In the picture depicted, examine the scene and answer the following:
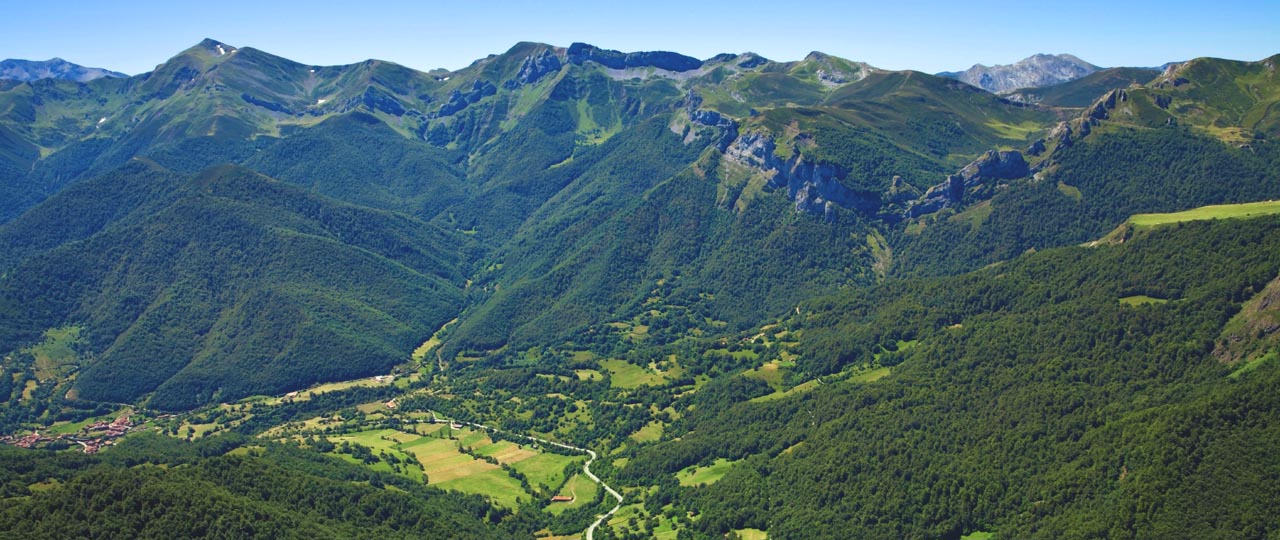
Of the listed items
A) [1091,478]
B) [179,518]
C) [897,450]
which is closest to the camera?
[179,518]

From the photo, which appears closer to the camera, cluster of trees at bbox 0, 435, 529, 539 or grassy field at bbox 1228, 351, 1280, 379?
cluster of trees at bbox 0, 435, 529, 539

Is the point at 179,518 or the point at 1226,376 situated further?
the point at 1226,376

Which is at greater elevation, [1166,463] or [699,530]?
[1166,463]

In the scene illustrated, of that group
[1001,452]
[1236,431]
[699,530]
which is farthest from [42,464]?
[1236,431]

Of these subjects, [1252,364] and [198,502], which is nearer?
[198,502]

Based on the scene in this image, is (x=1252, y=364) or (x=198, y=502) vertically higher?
(x=1252, y=364)

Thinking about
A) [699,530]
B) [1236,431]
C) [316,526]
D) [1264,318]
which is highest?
[1264,318]

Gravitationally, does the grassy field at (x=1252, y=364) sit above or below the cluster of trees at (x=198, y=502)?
above

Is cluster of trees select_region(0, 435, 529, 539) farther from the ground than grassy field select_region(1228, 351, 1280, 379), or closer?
closer

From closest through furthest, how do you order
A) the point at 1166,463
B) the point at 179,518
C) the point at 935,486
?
the point at 179,518 < the point at 1166,463 < the point at 935,486

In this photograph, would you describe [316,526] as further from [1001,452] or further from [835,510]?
[1001,452]

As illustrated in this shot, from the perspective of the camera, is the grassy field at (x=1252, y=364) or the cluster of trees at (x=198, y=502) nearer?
the cluster of trees at (x=198, y=502)
